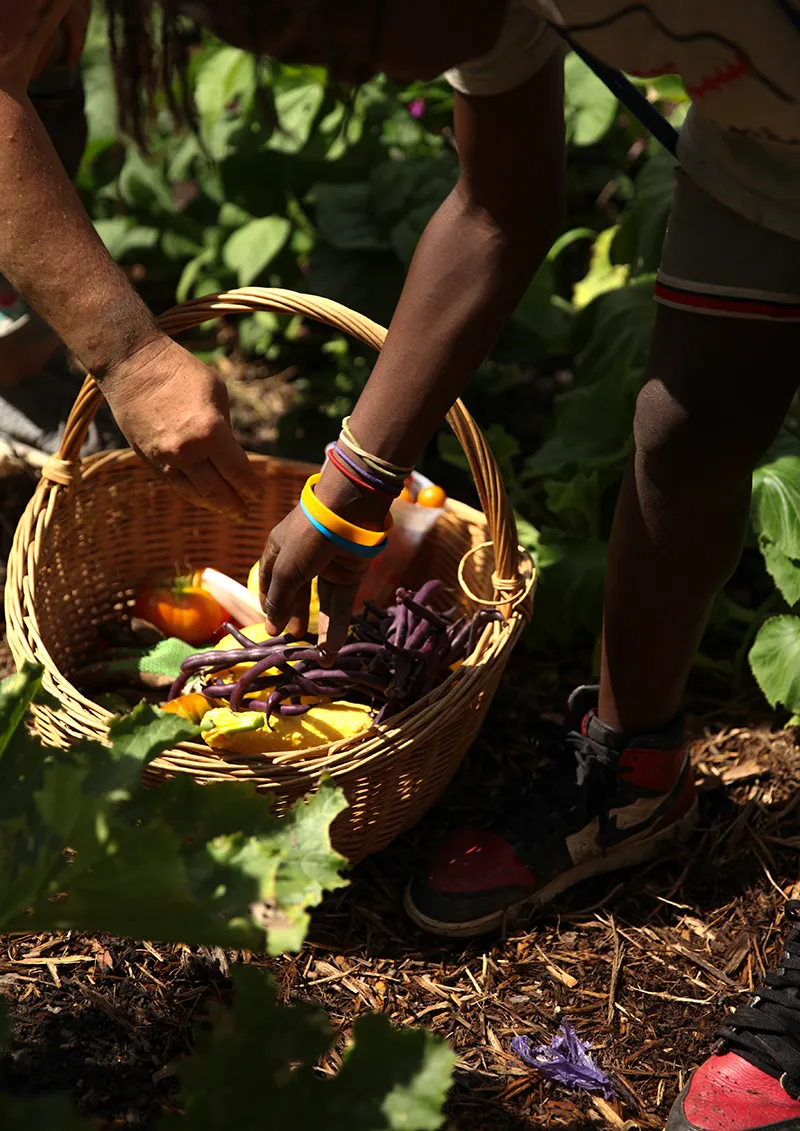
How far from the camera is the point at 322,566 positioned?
159 centimetres

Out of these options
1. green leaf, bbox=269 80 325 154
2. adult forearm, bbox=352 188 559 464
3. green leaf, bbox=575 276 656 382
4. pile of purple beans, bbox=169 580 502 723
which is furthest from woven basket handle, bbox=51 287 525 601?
green leaf, bbox=269 80 325 154

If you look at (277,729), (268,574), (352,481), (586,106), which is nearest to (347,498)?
(352,481)

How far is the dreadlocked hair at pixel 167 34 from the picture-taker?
94cm

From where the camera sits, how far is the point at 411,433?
1556mm

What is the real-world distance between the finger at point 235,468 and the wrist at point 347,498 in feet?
0.31

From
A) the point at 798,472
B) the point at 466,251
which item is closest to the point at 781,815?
the point at 798,472

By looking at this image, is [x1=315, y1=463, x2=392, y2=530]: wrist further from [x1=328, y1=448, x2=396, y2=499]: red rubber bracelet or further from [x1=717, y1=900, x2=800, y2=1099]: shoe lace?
[x1=717, y1=900, x2=800, y2=1099]: shoe lace

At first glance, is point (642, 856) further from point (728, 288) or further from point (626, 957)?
point (728, 288)

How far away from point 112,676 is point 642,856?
1058mm

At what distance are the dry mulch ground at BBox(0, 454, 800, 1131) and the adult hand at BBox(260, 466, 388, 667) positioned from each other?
49 cm

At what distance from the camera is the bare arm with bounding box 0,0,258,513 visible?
1.38 meters

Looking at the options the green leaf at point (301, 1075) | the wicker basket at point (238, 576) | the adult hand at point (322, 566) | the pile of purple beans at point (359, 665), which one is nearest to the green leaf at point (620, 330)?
the wicker basket at point (238, 576)

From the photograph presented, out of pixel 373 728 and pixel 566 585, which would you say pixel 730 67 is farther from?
pixel 566 585

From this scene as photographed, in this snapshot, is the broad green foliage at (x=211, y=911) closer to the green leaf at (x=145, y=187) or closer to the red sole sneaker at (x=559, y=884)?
the red sole sneaker at (x=559, y=884)
